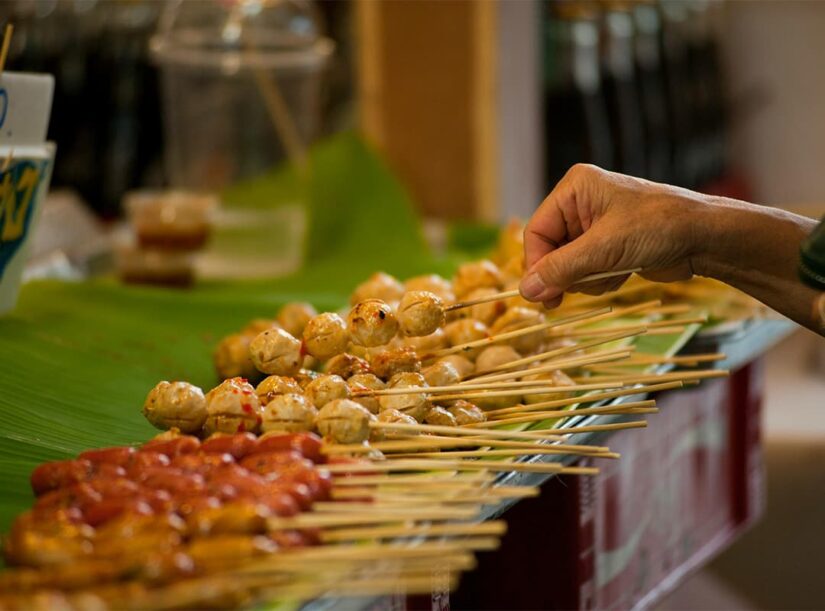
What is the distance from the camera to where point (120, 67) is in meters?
4.28

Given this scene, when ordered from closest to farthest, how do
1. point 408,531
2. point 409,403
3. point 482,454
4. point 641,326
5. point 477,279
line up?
point 408,531
point 482,454
point 409,403
point 641,326
point 477,279

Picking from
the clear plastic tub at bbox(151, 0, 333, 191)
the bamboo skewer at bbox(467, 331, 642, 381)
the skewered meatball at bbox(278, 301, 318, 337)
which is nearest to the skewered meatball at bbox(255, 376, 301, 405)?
the bamboo skewer at bbox(467, 331, 642, 381)

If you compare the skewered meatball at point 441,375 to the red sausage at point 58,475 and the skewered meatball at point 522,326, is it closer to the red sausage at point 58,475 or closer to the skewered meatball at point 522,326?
the skewered meatball at point 522,326

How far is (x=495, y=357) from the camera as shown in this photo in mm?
1724

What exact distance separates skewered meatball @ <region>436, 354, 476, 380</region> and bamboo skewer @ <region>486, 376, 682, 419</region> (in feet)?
0.43

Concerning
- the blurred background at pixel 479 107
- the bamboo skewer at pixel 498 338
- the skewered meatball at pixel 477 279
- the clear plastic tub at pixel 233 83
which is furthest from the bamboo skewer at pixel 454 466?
the clear plastic tub at pixel 233 83

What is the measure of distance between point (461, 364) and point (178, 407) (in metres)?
0.49

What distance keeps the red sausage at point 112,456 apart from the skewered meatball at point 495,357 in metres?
0.61

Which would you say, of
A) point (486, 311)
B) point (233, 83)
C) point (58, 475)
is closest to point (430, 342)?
point (486, 311)

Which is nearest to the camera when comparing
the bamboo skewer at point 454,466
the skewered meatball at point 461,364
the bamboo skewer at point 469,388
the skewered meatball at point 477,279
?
the bamboo skewer at point 454,466

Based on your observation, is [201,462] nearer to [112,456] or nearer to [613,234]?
[112,456]

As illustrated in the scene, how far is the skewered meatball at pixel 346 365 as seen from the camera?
1.60 meters

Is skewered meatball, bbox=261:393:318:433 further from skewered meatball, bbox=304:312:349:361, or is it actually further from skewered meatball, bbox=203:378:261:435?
skewered meatball, bbox=304:312:349:361

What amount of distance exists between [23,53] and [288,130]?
4.10ft
